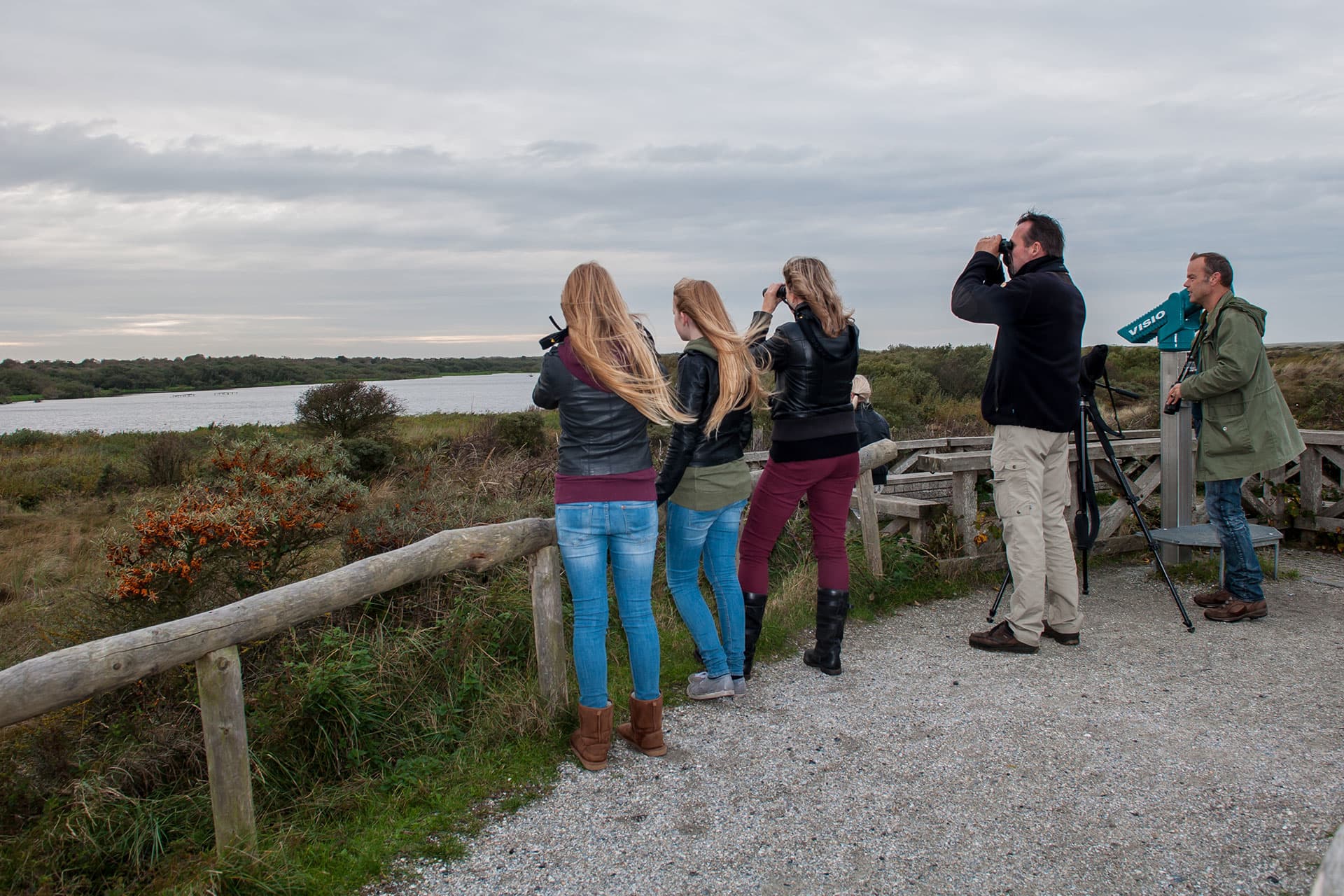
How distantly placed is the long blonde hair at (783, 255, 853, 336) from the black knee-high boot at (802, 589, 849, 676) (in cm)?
137

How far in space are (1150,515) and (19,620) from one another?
31.5ft

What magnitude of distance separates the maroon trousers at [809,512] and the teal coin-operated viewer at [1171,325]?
10.4ft

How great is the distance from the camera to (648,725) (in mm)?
3668

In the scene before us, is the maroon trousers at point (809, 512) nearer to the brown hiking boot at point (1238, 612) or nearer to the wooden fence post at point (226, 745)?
the wooden fence post at point (226, 745)

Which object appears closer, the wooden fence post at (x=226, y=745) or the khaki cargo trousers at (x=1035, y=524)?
the wooden fence post at (x=226, y=745)

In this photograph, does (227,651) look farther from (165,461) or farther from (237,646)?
(165,461)

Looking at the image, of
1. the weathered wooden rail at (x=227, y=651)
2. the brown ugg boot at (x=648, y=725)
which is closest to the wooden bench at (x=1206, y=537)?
the brown ugg boot at (x=648, y=725)

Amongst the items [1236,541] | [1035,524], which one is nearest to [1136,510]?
[1236,541]

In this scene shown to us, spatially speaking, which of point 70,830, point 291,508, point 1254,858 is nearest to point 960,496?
point 1254,858

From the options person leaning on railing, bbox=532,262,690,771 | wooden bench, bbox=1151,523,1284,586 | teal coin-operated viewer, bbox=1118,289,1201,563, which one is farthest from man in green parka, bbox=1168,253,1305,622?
person leaning on railing, bbox=532,262,690,771

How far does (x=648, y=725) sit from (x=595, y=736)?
244 millimetres

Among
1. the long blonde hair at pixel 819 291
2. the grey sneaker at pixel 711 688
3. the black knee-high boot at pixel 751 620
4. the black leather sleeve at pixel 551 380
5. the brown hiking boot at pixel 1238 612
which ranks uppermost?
the long blonde hair at pixel 819 291

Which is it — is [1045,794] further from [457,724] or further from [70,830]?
[70,830]

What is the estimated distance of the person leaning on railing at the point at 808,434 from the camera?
4.05m
